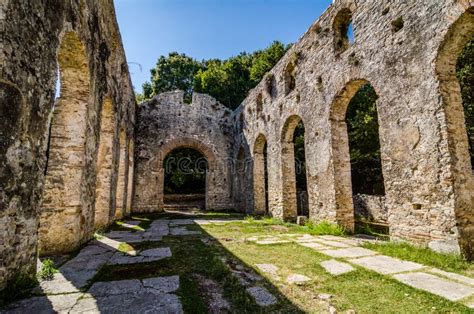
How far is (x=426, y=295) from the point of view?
8.02 ft

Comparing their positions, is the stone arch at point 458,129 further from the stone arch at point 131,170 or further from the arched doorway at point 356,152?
the stone arch at point 131,170

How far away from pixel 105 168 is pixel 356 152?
1121cm

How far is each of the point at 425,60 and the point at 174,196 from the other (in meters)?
16.8

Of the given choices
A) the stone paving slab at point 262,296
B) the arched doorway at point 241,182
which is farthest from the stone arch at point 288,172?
the stone paving slab at point 262,296

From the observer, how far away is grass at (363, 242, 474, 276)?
3380 mm

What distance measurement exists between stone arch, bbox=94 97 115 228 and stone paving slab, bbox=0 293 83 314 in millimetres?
4659

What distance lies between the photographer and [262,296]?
2467mm

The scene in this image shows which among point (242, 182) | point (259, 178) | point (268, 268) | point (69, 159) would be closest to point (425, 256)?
point (268, 268)

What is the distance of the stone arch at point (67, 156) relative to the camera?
4.25 m

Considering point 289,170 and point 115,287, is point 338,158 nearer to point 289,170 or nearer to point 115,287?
point 289,170

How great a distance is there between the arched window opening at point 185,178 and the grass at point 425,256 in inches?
559

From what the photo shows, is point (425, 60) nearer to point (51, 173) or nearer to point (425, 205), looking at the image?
point (425, 205)

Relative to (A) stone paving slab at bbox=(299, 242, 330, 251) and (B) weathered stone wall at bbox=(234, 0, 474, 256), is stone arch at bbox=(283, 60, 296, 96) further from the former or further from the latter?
(A) stone paving slab at bbox=(299, 242, 330, 251)

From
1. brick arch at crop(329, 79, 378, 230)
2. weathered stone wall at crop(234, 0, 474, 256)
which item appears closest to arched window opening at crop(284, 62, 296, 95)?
weathered stone wall at crop(234, 0, 474, 256)
